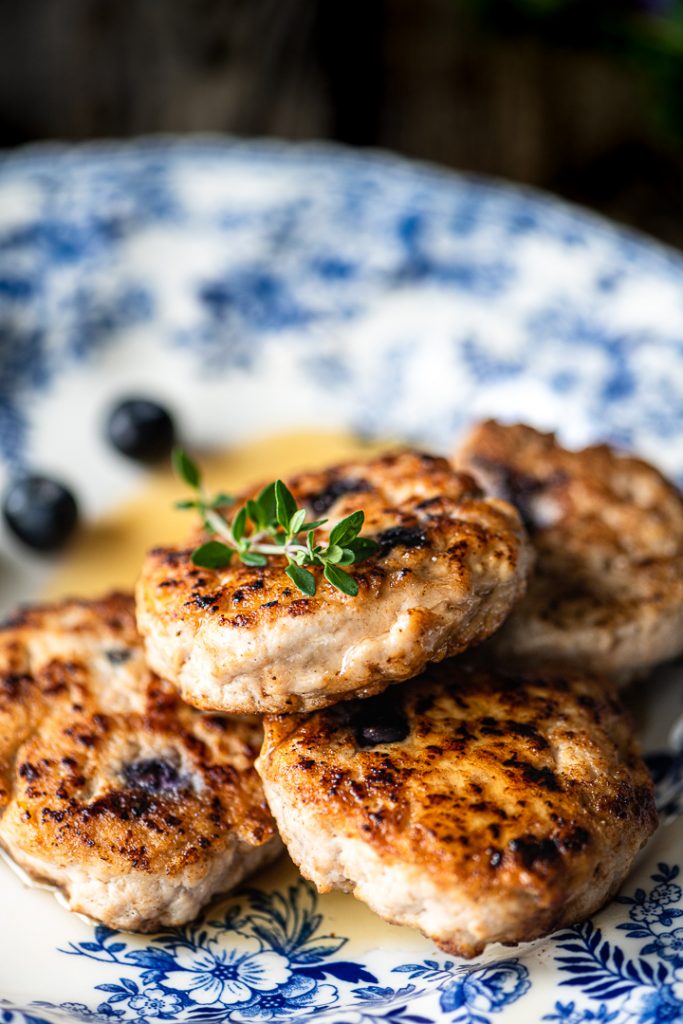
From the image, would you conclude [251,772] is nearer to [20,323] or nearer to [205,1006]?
[205,1006]

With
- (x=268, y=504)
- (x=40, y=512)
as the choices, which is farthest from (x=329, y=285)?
(x=268, y=504)

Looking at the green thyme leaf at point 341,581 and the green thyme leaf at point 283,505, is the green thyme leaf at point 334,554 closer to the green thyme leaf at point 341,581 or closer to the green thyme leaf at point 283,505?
the green thyme leaf at point 341,581

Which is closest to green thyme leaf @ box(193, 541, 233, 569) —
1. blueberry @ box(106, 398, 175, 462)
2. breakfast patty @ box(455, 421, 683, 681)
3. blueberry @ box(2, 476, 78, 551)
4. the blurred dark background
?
breakfast patty @ box(455, 421, 683, 681)

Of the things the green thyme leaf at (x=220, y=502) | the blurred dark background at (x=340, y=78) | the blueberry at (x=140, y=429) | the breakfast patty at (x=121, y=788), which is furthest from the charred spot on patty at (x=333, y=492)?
the blurred dark background at (x=340, y=78)

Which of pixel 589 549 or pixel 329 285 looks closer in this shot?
pixel 589 549

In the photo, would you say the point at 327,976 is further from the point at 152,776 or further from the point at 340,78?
the point at 340,78

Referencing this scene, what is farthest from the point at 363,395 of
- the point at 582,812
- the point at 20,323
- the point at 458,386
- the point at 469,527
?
the point at 582,812
